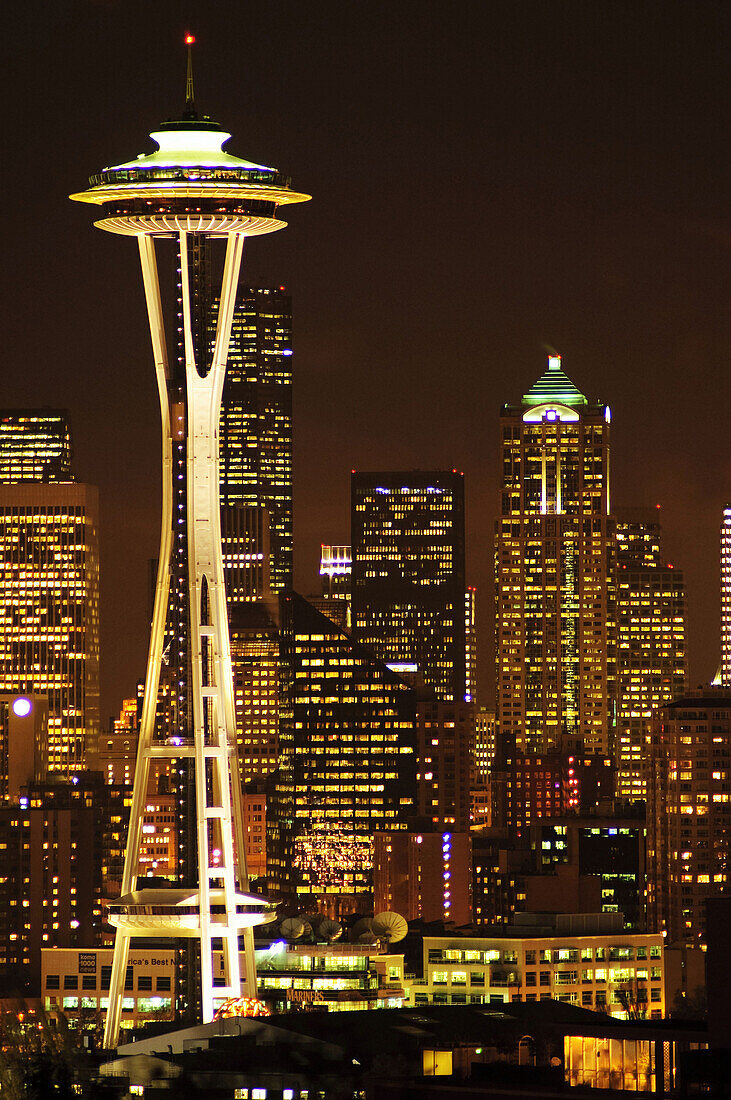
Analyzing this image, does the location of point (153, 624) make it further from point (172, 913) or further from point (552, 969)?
point (552, 969)

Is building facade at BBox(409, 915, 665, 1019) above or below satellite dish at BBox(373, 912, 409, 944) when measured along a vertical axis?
below

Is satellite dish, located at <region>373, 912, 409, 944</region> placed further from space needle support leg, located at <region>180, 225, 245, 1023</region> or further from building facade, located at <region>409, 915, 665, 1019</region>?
space needle support leg, located at <region>180, 225, 245, 1023</region>

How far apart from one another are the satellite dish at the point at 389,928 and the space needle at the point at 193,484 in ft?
107

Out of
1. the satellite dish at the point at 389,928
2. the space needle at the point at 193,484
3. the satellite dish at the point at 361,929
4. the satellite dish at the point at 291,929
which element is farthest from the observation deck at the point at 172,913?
the satellite dish at the point at 389,928

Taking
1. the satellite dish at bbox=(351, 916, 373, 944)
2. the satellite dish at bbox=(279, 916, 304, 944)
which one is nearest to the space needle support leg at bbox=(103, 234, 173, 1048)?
the satellite dish at bbox=(279, 916, 304, 944)

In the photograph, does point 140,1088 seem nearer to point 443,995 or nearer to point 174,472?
point 174,472

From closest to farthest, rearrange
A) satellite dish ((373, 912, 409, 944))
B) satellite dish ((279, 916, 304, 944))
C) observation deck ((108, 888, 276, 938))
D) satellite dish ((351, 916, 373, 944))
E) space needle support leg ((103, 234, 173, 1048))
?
space needle support leg ((103, 234, 173, 1048)) → observation deck ((108, 888, 276, 938)) → satellite dish ((279, 916, 304, 944)) → satellite dish ((351, 916, 373, 944)) → satellite dish ((373, 912, 409, 944))

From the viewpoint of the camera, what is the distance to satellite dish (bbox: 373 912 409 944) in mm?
183875

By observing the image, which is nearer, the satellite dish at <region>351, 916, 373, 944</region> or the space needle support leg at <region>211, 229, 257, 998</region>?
the space needle support leg at <region>211, 229, 257, 998</region>

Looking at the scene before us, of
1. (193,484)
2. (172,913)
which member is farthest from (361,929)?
(193,484)

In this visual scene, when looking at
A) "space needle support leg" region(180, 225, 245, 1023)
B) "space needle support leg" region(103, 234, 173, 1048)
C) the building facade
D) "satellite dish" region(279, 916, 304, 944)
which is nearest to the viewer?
"space needle support leg" region(103, 234, 173, 1048)

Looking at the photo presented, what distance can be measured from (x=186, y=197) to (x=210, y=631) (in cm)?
1849

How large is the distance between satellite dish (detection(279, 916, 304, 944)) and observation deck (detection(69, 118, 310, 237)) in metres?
46.2

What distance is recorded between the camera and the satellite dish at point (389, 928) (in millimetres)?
183875
